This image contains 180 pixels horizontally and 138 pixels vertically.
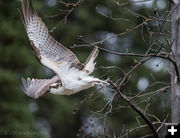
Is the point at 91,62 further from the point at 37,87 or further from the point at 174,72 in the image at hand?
the point at 37,87

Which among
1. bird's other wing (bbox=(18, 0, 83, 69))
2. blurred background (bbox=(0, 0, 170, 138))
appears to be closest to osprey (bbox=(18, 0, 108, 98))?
bird's other wing (bbox=(18, 0, 83, 69))

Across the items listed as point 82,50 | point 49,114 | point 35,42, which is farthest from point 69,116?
point 35,42

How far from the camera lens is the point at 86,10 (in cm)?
1723

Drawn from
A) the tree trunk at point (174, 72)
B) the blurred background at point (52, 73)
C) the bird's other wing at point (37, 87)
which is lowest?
the blurred background at point (52, 73)

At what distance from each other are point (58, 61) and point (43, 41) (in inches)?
17.7

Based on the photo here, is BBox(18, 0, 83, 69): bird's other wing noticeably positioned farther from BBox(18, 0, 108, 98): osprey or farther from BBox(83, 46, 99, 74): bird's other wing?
BBox(83, 46, 99, 74): bird's other wing

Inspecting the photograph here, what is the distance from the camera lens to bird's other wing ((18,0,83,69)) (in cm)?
665

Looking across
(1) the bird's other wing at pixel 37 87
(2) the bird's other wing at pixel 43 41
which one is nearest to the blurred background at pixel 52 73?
(1) the bird's other wing at pixel 37 87

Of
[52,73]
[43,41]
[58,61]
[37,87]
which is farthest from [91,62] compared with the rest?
[52,73]

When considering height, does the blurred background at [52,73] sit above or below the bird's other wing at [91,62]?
below

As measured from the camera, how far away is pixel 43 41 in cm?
692

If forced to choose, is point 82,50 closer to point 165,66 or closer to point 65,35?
point 65,35

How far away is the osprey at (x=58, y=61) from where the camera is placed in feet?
21.2

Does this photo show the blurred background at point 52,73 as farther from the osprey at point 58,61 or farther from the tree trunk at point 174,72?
the tree trunk at point 174,72
